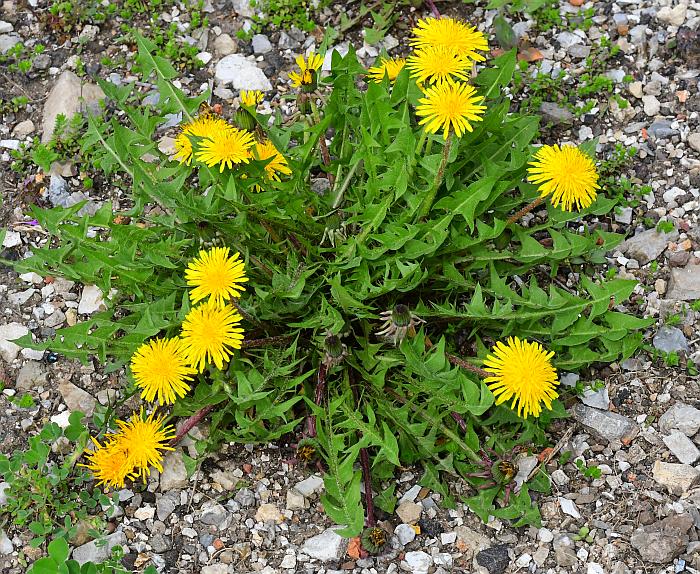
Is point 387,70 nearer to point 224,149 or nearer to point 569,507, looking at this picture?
point 224,149

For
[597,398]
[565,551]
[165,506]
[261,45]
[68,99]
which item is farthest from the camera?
[261,45]

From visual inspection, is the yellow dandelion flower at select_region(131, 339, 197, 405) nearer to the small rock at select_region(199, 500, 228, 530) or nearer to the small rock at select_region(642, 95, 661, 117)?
the small rock at select_region(199, 500, 228, 530)

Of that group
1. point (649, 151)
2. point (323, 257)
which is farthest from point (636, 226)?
point (323, 257)

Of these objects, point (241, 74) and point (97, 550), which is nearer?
point (97, 550)

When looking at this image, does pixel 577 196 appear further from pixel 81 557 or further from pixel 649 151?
pixel 81 557

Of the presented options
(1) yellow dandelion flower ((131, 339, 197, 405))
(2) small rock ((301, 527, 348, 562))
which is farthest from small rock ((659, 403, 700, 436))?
(1) yellow dandelion flower ((131, 339, 197, 405))

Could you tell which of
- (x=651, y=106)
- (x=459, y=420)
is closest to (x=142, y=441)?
(x=459, y=420)

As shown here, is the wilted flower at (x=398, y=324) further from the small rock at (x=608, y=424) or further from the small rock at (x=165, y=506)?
the small rock at (x=165, y=506)
